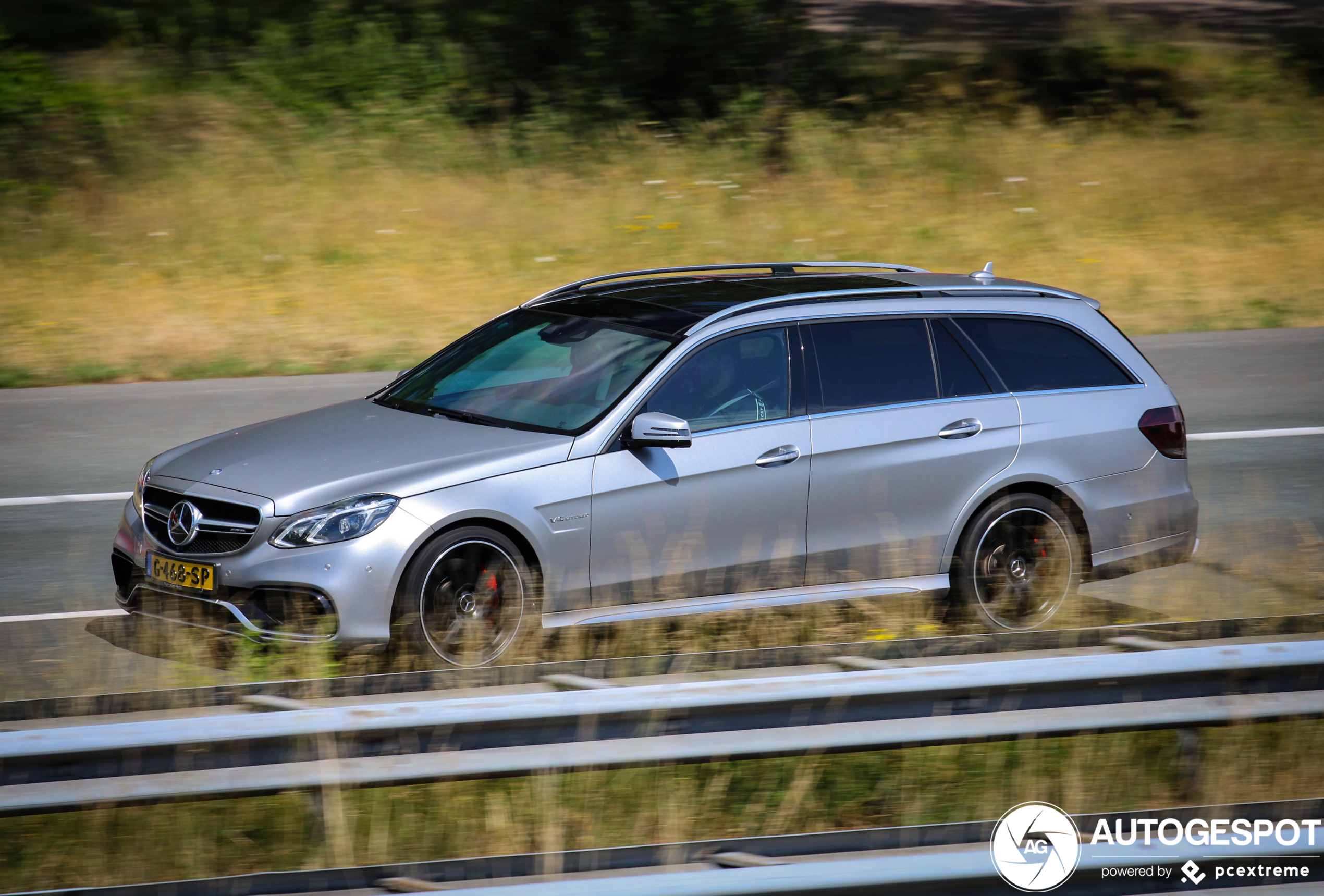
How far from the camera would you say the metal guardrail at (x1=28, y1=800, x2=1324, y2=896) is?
10.8 feet

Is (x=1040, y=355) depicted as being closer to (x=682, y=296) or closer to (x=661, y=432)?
(x=682, y=296)

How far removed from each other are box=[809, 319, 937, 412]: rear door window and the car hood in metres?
1.31

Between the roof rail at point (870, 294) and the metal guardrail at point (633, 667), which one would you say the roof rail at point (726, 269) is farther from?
the metal guardrail at point (633, 667)

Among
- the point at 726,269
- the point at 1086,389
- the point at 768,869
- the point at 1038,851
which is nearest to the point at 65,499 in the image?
the point at 726,269

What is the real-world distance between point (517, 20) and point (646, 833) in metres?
19.3

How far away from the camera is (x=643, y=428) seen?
235 inches

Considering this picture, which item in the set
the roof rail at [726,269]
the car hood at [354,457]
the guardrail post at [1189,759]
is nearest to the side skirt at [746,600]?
the car hood at [354,457]

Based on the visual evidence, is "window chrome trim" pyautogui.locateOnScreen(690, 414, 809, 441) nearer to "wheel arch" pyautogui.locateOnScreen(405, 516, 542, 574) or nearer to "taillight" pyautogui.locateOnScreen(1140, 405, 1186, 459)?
"wheel arch" pyautogui.locateOnScreen(405, 516, 542, 574)

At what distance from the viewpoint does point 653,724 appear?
392 centimetres

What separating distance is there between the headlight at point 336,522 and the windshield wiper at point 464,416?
2.66ft

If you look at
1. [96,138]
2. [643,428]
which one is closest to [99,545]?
[643,428]

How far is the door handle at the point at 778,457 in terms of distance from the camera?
20.3 feet

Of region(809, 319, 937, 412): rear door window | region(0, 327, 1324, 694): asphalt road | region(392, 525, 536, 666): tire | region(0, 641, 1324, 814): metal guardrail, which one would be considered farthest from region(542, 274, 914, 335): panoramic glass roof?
region(0, 641, 1324, 814): metal guardrail

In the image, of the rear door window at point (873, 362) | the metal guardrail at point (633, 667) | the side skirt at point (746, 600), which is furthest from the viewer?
the rear door window at point (873, 362)
